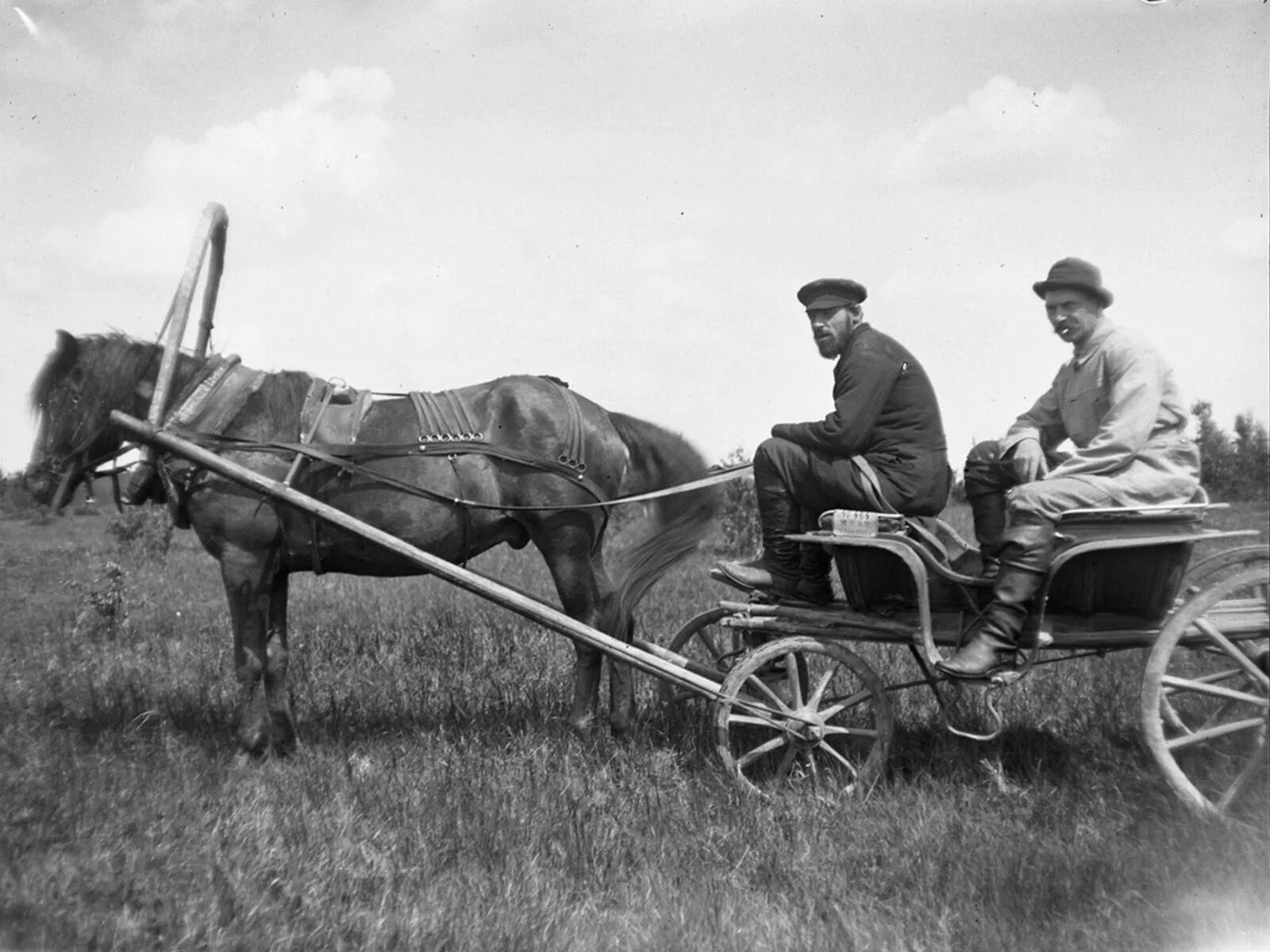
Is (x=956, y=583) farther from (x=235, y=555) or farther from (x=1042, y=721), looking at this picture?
(x=235, y=555)

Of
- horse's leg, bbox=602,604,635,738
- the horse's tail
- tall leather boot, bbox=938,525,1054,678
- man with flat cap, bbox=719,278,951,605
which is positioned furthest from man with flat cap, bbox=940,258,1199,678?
horse's leg, bbox=602,604,635,738

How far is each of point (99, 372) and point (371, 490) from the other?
144 centimetres

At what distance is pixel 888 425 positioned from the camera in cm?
430

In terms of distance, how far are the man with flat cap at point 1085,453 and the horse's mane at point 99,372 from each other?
4.02m

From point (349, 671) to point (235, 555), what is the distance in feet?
5.82

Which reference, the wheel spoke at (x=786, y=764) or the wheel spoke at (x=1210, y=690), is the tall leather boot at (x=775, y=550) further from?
the wheel spoke at (x=1210, y=690)

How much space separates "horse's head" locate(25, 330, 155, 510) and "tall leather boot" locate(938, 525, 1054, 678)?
403 cm

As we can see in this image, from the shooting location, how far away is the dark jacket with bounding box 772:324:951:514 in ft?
13.8

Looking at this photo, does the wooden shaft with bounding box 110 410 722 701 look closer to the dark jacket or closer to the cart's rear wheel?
the dark jacket

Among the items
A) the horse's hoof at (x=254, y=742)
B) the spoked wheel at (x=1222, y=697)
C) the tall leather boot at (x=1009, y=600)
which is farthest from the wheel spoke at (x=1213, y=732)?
the horse's hoof at (x=254, y=742)

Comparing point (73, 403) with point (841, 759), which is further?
point (73, 403)

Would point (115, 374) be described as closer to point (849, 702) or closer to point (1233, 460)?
point (849, 702)

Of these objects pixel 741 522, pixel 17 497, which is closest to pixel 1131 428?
pixel 17 497

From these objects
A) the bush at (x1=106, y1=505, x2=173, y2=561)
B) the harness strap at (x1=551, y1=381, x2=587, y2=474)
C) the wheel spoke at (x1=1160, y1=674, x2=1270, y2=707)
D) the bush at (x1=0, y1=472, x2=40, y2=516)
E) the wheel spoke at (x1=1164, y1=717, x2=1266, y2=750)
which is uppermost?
the harness strap at (x1=551, y1=381, x2=587, y2=474)
